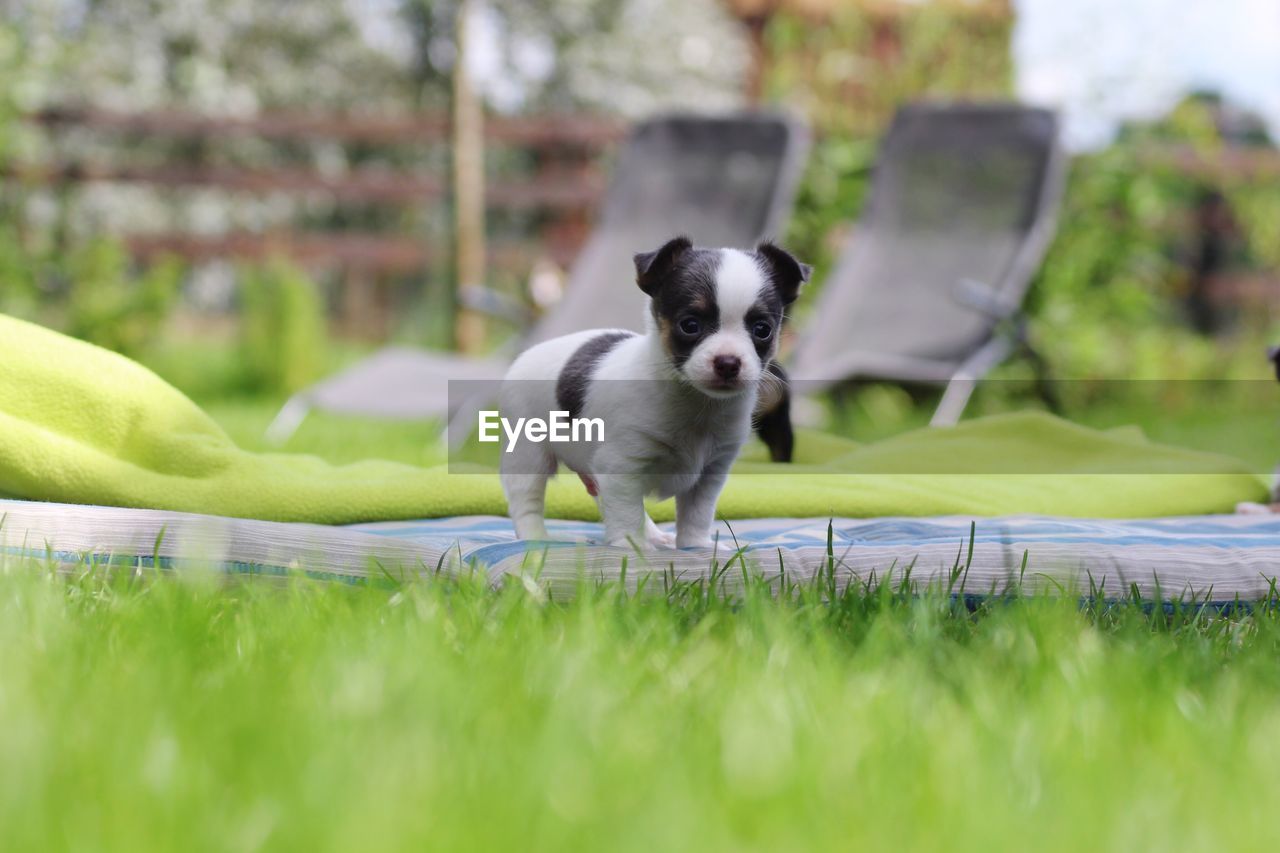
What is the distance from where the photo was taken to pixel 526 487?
6.24ft

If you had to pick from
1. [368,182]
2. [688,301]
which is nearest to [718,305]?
[688,301]

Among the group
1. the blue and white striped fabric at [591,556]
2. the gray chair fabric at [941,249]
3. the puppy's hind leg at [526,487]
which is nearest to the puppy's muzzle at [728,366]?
the blue and white striped fabric at [591,556]

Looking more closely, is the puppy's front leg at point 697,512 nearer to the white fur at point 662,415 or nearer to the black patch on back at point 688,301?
the white fur at point 662,415

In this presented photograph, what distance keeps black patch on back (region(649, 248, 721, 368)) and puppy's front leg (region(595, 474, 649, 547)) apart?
18 centimetres

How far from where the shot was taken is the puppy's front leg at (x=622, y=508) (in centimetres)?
169

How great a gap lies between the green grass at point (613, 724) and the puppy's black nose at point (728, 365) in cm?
29

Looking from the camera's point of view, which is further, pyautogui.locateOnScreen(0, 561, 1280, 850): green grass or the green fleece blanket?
the green fleece blanket

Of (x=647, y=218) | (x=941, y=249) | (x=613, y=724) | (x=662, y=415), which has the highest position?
(x=647, y=218)

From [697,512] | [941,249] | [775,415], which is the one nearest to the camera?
[697,512]

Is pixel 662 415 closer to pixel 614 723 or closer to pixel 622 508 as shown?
pixel 622 508

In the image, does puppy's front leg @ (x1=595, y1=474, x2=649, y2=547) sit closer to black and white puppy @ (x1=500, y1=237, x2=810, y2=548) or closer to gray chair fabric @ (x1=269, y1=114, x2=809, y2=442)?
black and white puppy @ (x1=500, y1=237, x2=810, y2=548)

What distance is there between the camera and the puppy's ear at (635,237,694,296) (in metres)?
1.66

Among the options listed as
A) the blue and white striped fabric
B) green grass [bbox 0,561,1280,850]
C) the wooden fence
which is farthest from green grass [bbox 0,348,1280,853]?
the wooden fence

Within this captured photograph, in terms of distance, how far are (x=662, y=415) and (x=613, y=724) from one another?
2.07 feet
